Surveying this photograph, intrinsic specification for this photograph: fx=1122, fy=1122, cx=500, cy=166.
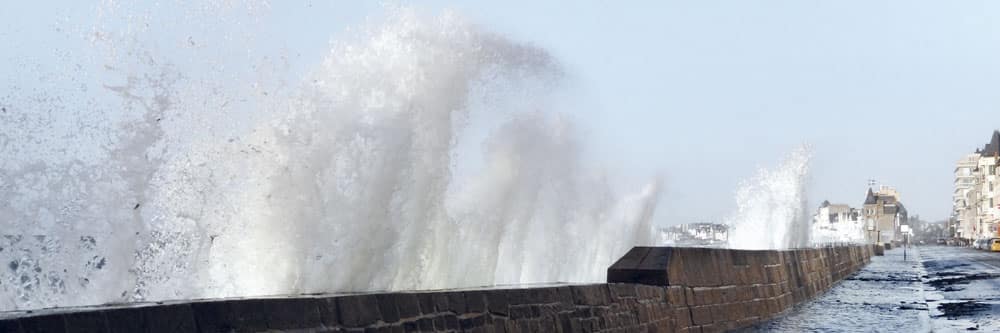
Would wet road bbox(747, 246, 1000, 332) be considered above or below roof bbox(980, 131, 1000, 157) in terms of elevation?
below

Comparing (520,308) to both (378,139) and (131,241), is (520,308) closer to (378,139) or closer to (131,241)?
(131,241)

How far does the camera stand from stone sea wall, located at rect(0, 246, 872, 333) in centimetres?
482

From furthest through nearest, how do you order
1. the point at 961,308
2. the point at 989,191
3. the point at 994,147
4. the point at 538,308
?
1. the point at 994,147
2. the point at 989,191
3. the point at 961,308
4. the point at 538,308

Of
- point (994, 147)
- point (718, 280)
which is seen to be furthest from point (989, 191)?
point (718, 280)

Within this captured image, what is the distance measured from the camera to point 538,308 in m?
8.19

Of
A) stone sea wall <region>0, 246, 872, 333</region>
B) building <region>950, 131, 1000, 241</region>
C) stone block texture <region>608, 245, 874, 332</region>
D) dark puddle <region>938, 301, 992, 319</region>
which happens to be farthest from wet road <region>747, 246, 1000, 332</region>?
building <region>950, 131, 1000, 241</region>

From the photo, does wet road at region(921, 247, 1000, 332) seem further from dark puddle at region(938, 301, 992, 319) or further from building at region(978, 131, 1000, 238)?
building at region(978, 131, 1000, 238)

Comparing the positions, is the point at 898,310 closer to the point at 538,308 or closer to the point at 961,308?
the point at 961,308

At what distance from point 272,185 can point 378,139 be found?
178cm

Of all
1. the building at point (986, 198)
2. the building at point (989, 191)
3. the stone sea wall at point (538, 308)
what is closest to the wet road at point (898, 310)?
the stone sea wall at point (538, 308)

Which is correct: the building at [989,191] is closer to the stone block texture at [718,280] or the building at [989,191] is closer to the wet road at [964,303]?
the wet road at [964,303]

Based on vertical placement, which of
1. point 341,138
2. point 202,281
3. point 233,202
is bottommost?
point 202,281

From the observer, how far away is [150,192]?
447 inches

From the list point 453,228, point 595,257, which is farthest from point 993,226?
point 453,228
